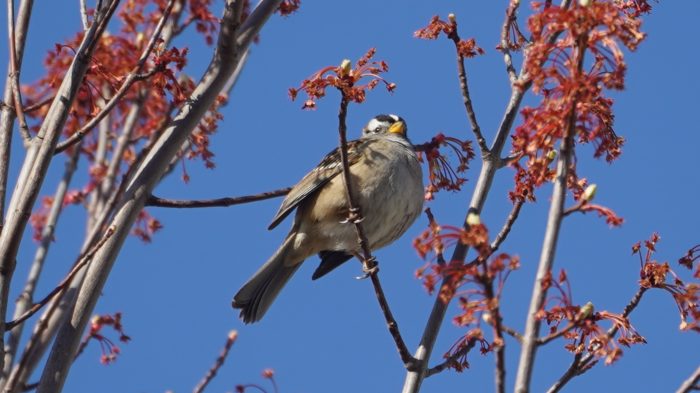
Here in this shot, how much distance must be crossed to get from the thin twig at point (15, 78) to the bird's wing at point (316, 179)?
2279 millimetres

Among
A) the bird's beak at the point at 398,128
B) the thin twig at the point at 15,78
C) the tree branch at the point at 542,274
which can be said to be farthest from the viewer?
the bird's beak at the point at 398,128

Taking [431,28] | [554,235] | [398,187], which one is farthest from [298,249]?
[554,235]

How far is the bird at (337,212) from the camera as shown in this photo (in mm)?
5941

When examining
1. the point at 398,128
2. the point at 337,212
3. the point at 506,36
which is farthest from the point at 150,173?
the point at 398,128

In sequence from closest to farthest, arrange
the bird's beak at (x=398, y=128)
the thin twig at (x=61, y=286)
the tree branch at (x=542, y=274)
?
the tree branch at (x=542, y=274), the thin twig at (x=61, y=286), the bird's beak at (x=398, y=128)

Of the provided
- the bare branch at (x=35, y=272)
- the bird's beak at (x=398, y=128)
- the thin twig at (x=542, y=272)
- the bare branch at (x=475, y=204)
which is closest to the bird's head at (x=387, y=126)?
the bird's beak at (x=398, y=128)

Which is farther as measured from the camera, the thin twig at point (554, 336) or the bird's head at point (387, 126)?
the bird's head at point (387, 126)

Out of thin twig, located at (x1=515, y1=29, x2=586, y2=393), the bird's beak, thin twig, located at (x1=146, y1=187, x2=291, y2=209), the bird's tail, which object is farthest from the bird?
thin twig, located at (x1=515, y1=29, x2=586, y2=393)

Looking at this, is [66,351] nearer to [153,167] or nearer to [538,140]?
[153,167]

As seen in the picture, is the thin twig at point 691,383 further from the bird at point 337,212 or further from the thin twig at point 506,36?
the bird at point 337,212

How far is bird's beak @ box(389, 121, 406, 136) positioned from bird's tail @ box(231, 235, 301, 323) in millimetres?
1192

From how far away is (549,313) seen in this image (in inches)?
116

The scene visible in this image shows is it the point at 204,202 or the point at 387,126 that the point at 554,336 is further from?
the point at 387,126

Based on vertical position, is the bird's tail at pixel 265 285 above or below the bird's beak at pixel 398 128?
below
